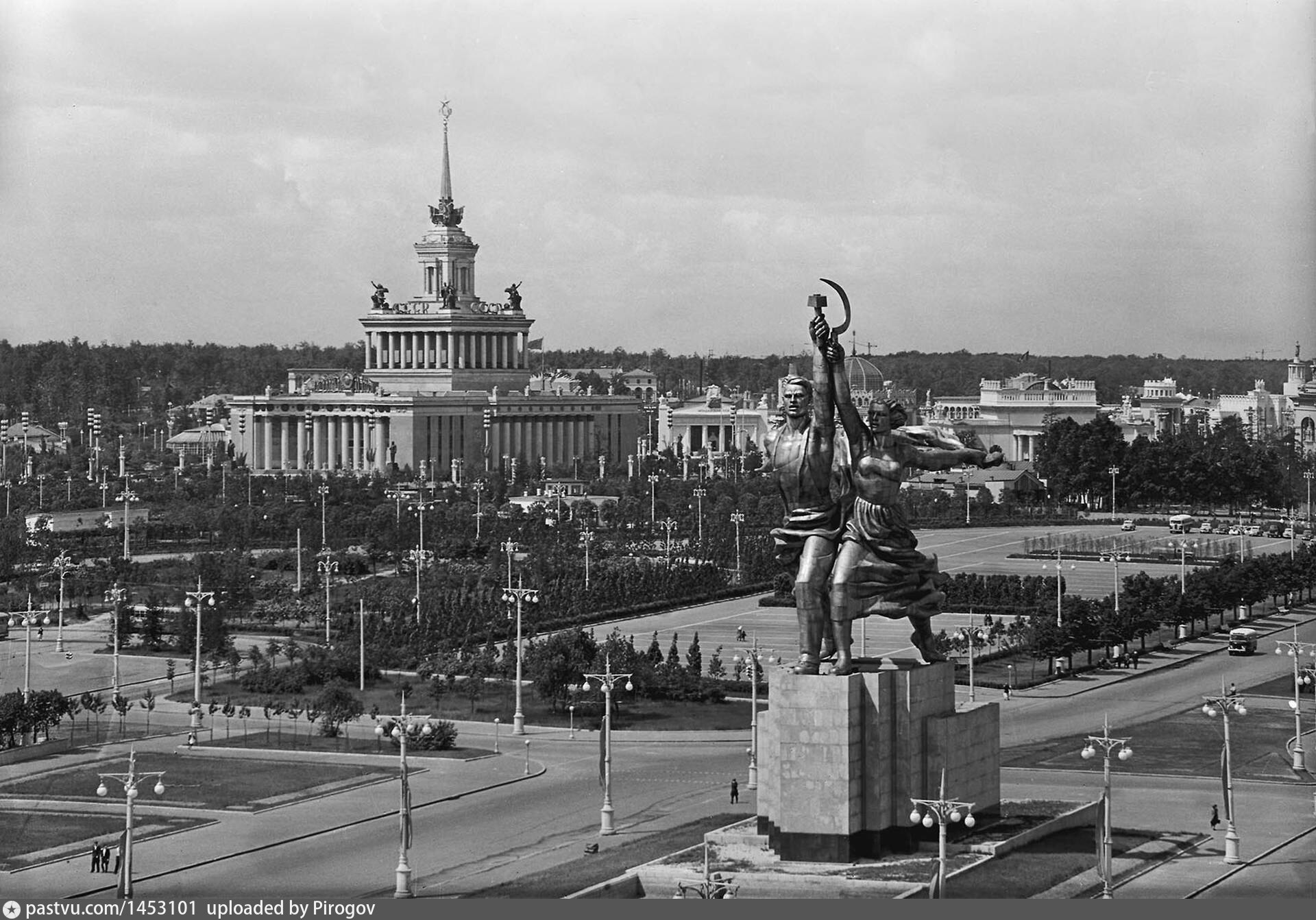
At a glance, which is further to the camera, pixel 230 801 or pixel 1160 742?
pixel 1160 742

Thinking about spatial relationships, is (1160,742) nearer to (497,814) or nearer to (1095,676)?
(1095,676)

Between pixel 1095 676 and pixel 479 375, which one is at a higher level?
pixel 479 375

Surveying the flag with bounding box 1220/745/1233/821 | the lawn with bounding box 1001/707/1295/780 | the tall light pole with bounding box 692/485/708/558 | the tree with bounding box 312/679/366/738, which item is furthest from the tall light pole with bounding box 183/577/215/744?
the tall light pole with bounding box 692/485/708/558

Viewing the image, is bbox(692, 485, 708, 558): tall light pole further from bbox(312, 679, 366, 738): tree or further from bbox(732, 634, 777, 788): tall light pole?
bbox(312, 679, 366, 738): tree


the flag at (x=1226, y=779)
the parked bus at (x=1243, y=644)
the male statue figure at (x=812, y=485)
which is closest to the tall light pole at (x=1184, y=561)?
the parked bus at (x=1243, y=644)

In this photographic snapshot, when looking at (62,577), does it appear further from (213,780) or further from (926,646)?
(926,646)

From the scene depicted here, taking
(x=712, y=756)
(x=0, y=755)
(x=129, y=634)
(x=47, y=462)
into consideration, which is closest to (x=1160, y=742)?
(x=712, y=756)

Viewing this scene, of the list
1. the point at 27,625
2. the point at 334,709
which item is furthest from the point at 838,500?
the point at 27,625

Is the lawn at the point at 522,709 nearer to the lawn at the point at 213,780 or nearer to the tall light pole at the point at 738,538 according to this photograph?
the lawn at the point at 213,780
